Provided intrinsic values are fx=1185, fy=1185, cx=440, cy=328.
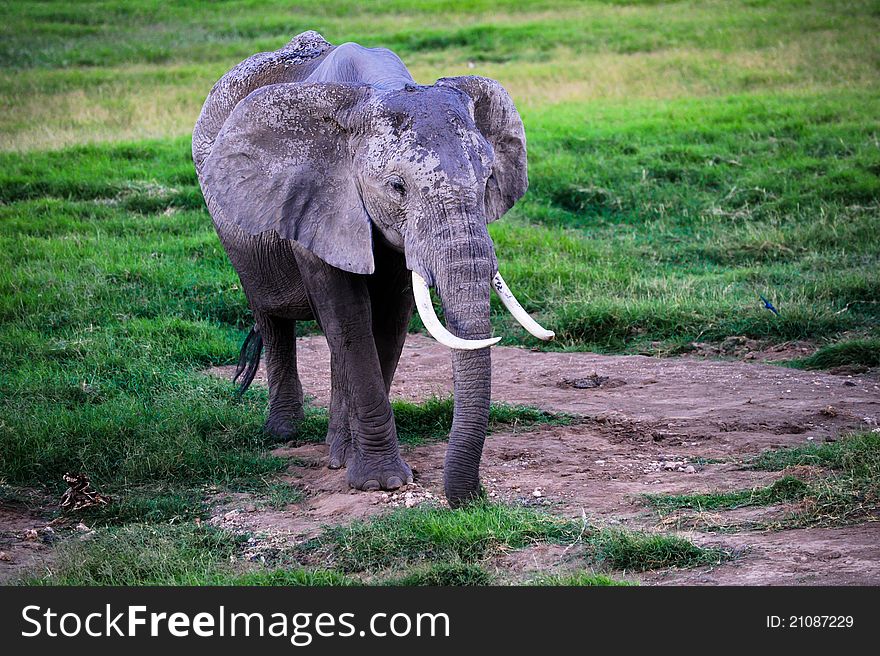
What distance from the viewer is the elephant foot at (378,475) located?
6.43 m

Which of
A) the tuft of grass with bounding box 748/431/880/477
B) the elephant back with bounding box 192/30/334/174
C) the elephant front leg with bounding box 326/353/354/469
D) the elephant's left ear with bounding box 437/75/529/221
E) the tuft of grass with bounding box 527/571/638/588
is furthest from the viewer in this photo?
the elephant back with bounding box 192/30/334/174

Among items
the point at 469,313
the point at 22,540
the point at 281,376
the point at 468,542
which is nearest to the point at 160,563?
the point at 22,540

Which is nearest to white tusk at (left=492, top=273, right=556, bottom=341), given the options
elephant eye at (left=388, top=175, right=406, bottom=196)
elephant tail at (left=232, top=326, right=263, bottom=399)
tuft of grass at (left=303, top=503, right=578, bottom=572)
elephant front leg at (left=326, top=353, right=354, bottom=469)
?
elephant eye at (left=388, top=175, right=406, bottom=196)

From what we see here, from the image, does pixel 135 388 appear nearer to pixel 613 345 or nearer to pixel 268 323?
pixel 268 323

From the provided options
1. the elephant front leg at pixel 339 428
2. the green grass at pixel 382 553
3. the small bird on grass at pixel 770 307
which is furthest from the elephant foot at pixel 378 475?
the small bird on grass at pixel 770 307

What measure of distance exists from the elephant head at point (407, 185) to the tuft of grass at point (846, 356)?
318 centimetres

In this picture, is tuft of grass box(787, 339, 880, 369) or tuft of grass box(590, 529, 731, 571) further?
tuft of grass box(787, 339, 880, 369)

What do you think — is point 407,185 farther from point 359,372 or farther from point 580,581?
point 580,581

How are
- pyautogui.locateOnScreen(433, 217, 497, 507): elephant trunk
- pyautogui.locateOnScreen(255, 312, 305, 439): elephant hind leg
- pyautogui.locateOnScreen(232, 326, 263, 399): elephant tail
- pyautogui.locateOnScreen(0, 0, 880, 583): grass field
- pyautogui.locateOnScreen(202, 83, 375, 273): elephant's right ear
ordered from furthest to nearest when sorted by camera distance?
pyautogui.locateOnScreen(232, 326, 263, 399): elephant tail
pyautogui.locateOnScreen(255, 312, 305, 439): elephant hind leg
pyautogui.locateOnScreen(0, 0, 880, 583): grass field
pyautogui.locateOnScreen(202, 83, 375, 273): elephant's right ear
pyautogui.locateOnScreen(433, 217, 497, 507): elephant trunk

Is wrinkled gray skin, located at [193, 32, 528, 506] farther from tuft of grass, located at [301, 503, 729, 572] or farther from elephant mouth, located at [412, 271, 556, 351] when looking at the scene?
tuft of grass, located at [301, 503, 729, 572]

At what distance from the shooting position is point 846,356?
8.60 m

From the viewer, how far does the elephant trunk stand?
5461 mm

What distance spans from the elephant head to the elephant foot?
28.4 inches

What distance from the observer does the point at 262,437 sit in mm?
7641
